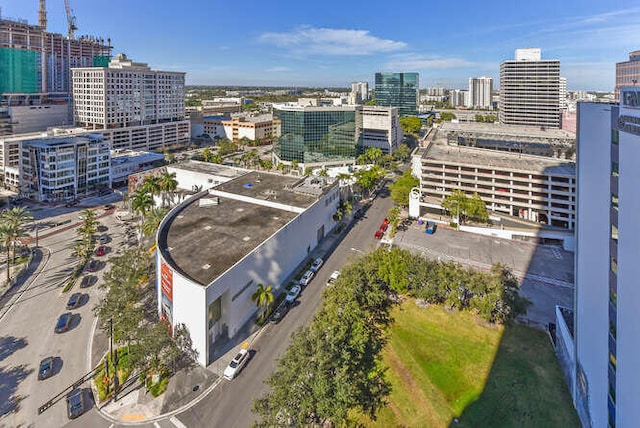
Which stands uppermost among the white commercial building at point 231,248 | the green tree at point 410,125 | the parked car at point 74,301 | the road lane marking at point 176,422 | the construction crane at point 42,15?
the construction crane at point 42,15

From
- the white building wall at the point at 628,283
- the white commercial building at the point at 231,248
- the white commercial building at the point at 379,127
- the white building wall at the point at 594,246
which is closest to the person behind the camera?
the white building wall at the point at 628,283

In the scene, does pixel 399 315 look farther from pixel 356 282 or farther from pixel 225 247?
pixel 225 247

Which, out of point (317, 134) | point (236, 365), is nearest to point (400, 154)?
point (317, 134)

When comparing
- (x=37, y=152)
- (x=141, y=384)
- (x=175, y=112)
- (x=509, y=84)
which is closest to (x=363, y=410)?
(x=141, y=384)

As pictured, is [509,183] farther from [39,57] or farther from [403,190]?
[39,57]

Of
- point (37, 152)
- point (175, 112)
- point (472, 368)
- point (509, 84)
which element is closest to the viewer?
point (472, 368)

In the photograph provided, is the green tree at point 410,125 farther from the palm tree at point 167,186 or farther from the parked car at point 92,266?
the parked car at point 92,266

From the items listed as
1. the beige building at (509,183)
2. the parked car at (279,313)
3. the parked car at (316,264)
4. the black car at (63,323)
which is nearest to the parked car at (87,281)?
the black car at (63,323)
